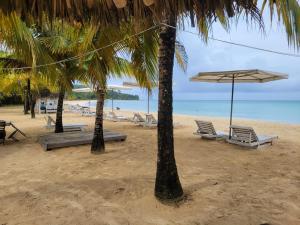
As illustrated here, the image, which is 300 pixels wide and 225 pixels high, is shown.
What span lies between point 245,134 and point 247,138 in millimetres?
141

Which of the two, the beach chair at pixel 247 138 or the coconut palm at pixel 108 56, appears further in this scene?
the beach chair at pixel 247 138

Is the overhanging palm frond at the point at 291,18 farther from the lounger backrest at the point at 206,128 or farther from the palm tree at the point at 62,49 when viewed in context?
the lounger backrest at the point at 206,128

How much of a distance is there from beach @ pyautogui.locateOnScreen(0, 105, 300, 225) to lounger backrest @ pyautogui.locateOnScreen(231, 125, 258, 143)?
0.57m

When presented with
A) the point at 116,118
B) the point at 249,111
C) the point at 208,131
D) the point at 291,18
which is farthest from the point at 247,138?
the point at 249,111

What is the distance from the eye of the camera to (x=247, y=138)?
27.2 feet

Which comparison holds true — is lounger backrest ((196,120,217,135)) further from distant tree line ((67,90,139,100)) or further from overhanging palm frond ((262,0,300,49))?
overhanging palm frond ((262,0,300,49))

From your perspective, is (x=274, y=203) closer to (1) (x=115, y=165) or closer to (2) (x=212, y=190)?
(2) (x=212, y=190)

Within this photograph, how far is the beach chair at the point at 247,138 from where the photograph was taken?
26.7 feet

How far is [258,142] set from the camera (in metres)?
8.25

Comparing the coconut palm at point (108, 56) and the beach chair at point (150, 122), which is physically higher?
the coconut palm at point (108, 56)

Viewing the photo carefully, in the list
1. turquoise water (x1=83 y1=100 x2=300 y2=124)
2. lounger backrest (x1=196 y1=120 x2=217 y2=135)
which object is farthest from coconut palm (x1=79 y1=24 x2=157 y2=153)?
turquoise water (x1=83 y1=100 x2=300 y2=124)

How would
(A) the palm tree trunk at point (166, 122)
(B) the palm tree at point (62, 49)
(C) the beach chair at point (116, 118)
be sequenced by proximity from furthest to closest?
(C) the beach chair at point (116, 118) → (B) the palm tree at point (62, 49) → (A) the palm tree trunk at point (166, 122)

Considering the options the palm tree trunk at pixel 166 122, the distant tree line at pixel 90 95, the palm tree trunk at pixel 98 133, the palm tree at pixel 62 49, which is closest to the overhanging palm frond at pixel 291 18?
the palm tree trunk at pixel 166 122

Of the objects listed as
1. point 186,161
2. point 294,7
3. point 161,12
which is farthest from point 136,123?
point 161,12
